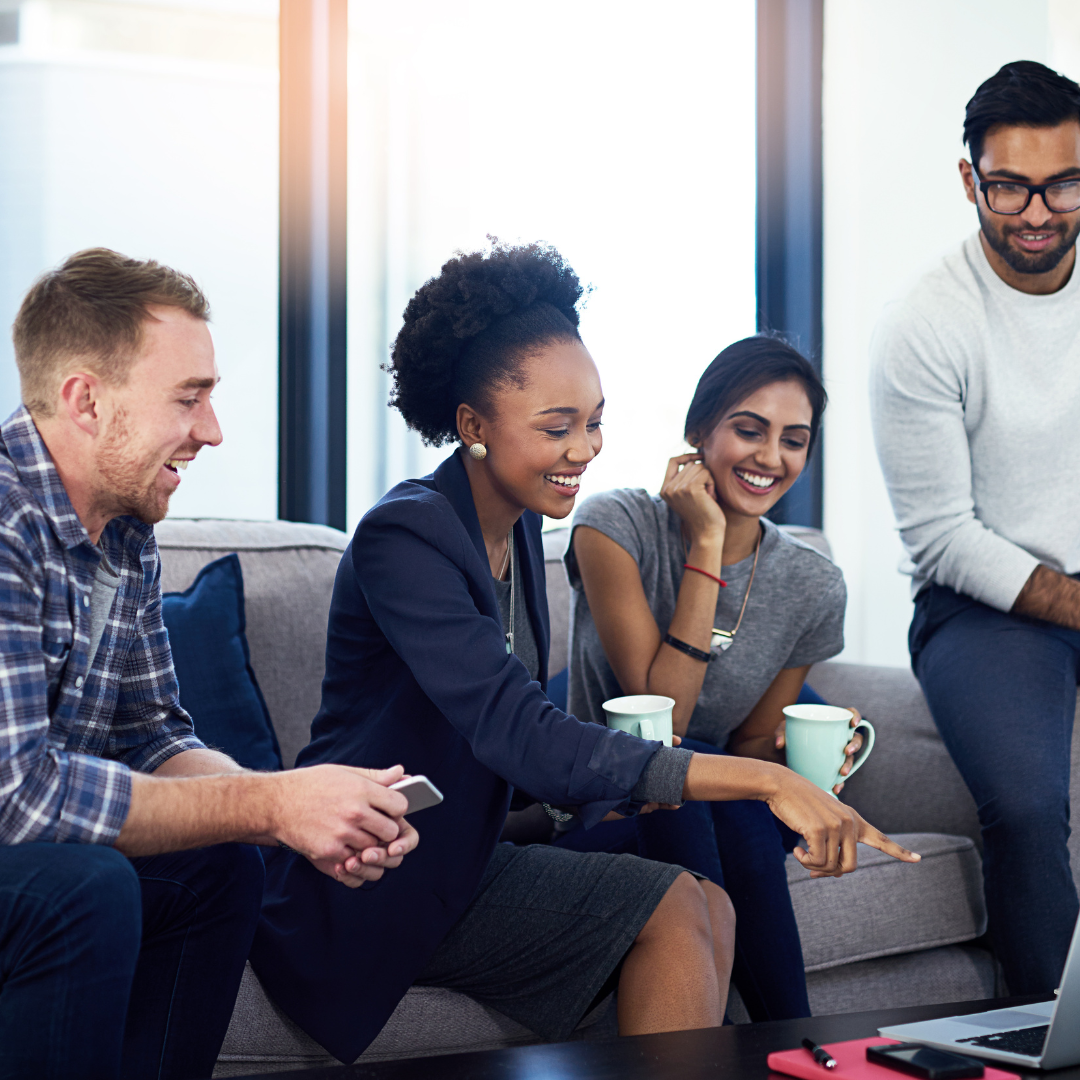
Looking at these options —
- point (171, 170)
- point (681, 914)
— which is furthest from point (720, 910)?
point (171, 170)

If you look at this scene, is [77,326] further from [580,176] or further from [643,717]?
[580,176]

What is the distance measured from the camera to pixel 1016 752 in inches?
68.2

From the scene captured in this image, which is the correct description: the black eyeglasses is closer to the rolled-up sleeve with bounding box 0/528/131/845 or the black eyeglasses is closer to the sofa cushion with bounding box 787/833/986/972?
the sofa cushion with bounding box 787/833/986/972

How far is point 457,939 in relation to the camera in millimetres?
1369

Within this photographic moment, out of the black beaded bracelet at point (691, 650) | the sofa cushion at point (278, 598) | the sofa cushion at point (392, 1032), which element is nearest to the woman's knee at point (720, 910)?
the sofa cushion at point (392, 1032)

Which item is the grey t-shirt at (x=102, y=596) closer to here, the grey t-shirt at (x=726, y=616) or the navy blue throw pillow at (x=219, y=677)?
the navy blue throw pillow at (x=219, y=677)

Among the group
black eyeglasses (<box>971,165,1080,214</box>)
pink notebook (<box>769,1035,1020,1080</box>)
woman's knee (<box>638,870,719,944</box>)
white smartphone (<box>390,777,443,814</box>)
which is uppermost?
black eyeglasses (<box>971,165,1080,214</box>)

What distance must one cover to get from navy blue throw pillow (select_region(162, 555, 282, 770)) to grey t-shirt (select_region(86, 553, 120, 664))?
0.40 metres

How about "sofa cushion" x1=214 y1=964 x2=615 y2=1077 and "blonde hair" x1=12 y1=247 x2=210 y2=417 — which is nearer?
"blonde hair" x1=12 y1=247 x2=210 y2=417

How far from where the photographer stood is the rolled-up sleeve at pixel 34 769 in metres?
1.03

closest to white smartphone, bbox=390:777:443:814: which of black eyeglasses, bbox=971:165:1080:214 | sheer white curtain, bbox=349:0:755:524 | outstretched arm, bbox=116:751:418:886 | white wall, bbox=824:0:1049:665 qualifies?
outstretched arm, bbox=116:751:418:886

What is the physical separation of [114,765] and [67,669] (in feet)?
0.59

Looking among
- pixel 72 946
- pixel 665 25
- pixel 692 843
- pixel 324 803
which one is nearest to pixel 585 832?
pixel 692 843

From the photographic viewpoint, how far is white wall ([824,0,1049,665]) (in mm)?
2873
